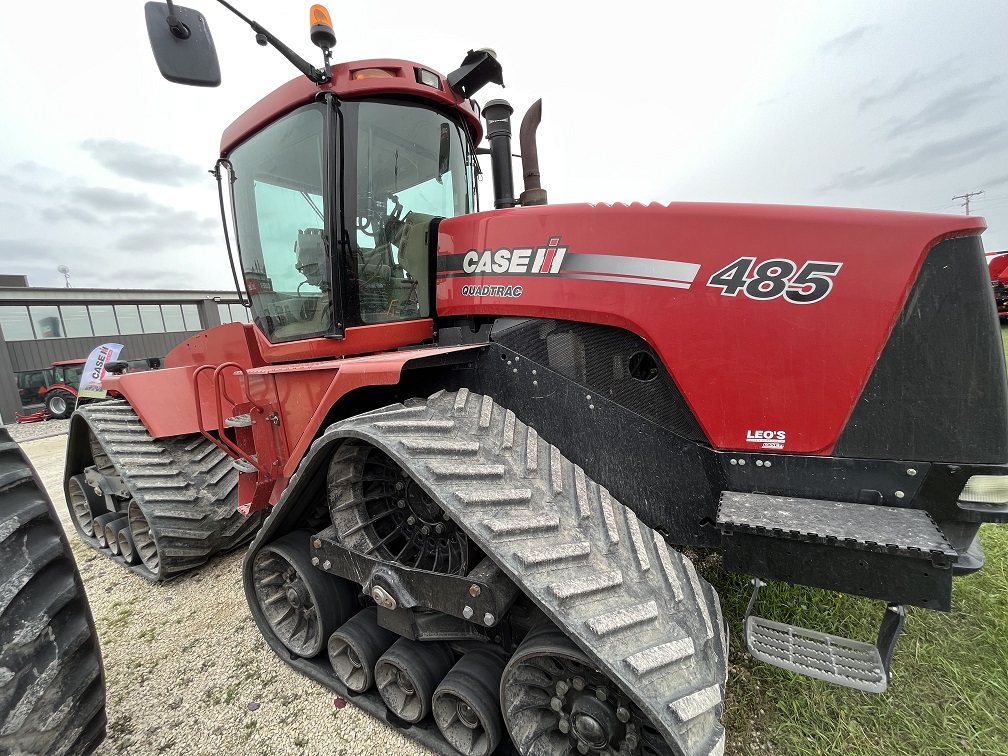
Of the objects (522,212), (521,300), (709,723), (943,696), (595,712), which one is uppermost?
(522,212)

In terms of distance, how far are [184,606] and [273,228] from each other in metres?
2.43

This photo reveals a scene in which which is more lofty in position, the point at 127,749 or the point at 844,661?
the point at 844,661

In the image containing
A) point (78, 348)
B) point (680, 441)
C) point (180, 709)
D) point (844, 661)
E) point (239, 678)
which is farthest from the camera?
point (78, 348)

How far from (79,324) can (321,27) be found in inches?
942

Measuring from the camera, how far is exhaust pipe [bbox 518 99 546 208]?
7.88 ft

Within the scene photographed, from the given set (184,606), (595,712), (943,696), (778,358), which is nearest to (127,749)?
(184,606)

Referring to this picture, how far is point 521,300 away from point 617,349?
45cm

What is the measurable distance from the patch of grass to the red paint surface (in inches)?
44.8

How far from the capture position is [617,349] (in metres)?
1.77

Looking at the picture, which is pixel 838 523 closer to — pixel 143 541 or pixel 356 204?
pixel 356 204

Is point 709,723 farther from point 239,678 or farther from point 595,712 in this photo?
point 239,678

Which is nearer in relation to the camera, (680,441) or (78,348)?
(680,441)

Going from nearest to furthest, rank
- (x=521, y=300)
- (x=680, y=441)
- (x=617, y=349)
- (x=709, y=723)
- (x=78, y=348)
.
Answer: (x=709, y=723) → (x=680, y=441) → (x=617, y=349) → (x=521, y=300) → (x=78, y=348)

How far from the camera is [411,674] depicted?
6.04 feet
